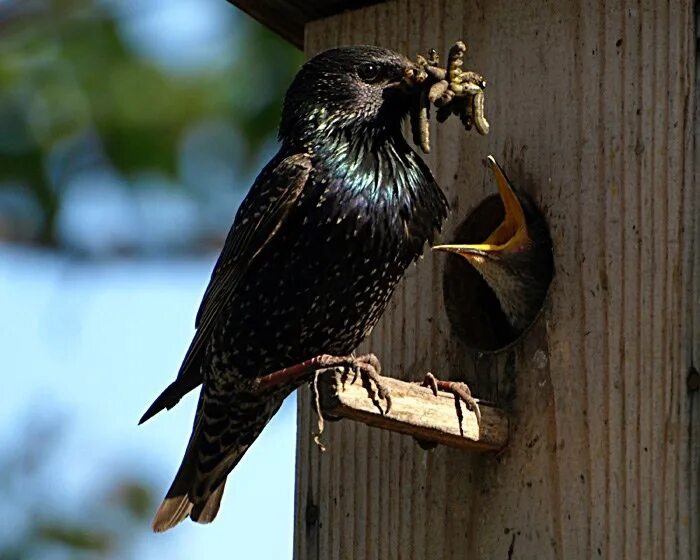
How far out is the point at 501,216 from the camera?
121 inches

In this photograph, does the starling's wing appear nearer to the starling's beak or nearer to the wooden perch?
the starling's beak

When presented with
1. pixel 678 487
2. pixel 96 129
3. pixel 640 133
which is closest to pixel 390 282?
pixel 640 133

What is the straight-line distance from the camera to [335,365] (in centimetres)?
263

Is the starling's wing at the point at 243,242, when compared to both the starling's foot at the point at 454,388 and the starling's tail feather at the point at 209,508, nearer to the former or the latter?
the starling's tail feather at the point at 209,508

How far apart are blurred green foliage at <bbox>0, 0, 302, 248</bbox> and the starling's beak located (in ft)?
3.79

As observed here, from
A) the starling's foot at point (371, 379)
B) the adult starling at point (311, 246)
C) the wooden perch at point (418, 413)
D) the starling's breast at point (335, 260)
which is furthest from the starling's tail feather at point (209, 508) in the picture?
the starling's foot at point (371, 379)

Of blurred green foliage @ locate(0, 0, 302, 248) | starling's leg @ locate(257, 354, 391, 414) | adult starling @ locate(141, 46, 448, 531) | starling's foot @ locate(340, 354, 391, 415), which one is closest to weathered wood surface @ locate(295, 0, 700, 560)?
adult starling @ locate(141, 46, 448, 531)

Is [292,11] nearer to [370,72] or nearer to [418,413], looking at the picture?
[370,72]

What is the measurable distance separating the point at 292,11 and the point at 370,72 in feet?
1.33

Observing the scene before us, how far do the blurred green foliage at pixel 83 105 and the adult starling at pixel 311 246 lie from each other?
2.31 ft

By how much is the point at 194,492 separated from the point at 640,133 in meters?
1.39

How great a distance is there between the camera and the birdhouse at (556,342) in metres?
2.52

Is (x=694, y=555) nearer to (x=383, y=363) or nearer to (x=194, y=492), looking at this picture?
(x=383, y=363)

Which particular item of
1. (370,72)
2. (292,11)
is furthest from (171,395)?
(292,11)
